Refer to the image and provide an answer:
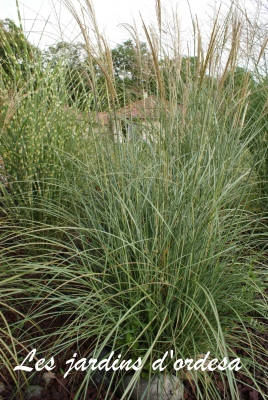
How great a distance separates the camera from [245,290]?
1.97m

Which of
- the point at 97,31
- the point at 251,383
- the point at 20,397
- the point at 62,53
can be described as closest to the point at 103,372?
the point at 20,397

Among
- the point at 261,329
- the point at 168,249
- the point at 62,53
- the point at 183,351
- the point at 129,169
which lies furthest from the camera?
the point at 62,53

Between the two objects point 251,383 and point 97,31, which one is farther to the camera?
point 251,383

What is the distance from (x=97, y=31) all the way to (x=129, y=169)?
0.82 metres

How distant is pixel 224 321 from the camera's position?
1906 mm

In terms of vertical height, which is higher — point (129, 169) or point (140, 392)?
point (129, 169)

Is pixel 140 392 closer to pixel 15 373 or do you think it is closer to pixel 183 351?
pixel 183 351

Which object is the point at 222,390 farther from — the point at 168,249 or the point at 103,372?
the point at 168,249

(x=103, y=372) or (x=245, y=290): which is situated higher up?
(x=245, y=290)

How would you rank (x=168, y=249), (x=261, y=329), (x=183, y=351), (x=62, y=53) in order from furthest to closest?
1. (x=62, y=53)
2. (x=261, y=329)
3. (x=168, y=249)
4. (x=183, y=351)

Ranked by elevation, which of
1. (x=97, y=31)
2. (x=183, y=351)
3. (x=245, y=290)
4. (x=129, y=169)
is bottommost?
(x=183, y=351)

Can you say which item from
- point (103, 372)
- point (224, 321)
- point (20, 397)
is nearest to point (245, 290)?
point (224, 321)

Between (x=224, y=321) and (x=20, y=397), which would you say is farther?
(x=224, y=321)

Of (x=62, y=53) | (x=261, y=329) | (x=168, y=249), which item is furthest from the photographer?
(x=62, y=53)
